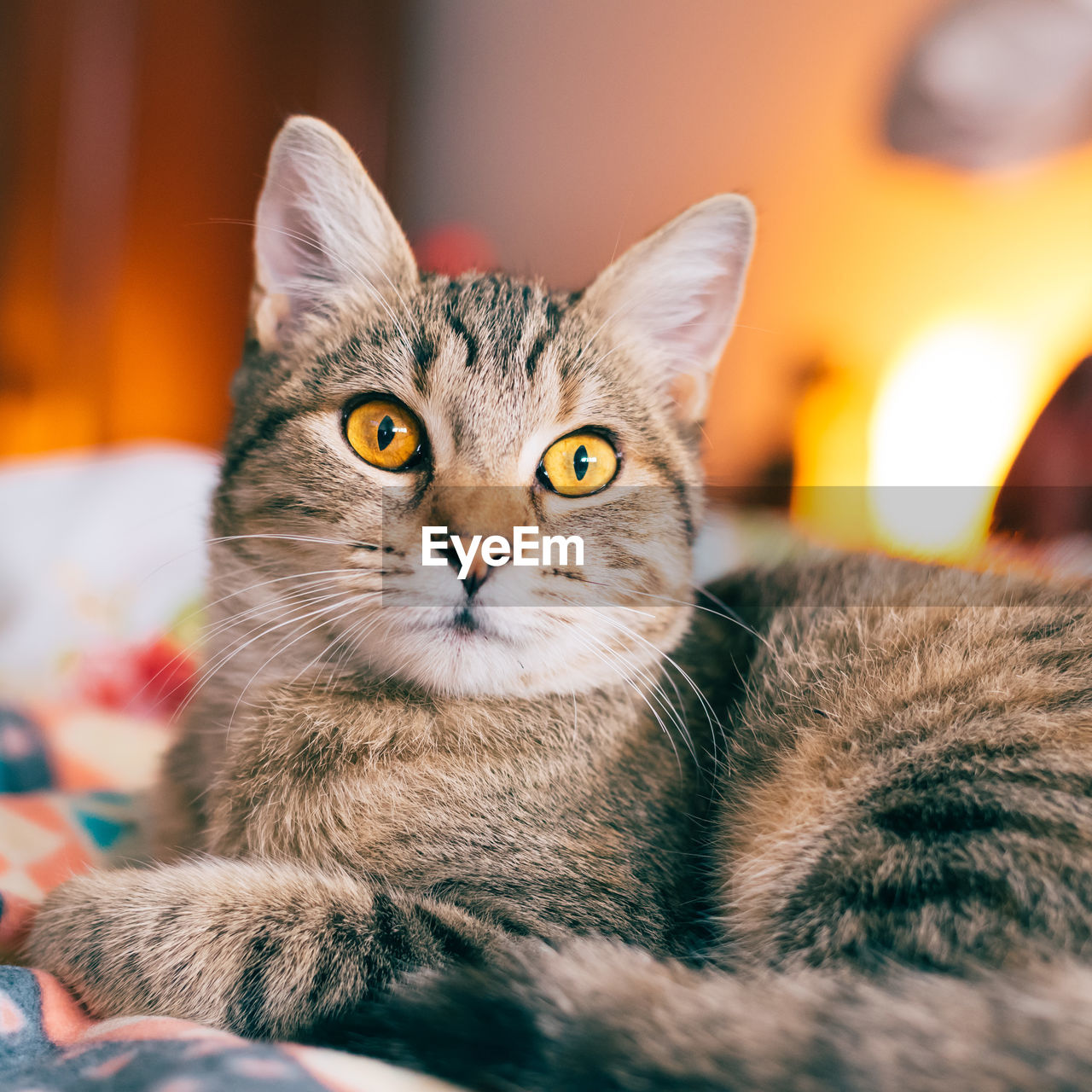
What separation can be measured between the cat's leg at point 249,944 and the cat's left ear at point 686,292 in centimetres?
67

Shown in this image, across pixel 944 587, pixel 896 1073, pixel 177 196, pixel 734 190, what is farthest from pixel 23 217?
pixel 896 1073

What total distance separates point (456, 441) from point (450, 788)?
13.3 inches

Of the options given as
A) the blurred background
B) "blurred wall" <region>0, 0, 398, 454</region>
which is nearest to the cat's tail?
the blurred background

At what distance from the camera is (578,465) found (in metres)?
0.91

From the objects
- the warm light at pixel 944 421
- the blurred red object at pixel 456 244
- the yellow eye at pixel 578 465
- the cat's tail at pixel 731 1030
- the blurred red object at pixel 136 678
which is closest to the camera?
the cat's tail at pixel 731 1030

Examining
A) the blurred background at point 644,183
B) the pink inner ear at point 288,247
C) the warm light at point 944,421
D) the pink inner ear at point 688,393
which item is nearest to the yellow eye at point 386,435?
the pink inner ear at point 288,247

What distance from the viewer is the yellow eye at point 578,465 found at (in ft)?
2.94

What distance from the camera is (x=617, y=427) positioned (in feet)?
3.09

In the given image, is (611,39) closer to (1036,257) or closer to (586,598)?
(1036,257)

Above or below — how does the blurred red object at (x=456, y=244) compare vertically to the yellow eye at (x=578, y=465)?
above

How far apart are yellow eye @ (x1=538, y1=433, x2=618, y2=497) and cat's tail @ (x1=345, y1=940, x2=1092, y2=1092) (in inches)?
18.0

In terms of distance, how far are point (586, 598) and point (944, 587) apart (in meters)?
0.42

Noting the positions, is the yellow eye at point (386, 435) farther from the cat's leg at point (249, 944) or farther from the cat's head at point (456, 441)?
the cat's leg at point (249, 944)

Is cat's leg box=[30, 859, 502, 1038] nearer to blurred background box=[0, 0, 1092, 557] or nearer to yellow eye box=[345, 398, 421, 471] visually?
yellow eye box=[345, 398, 421, 471]
